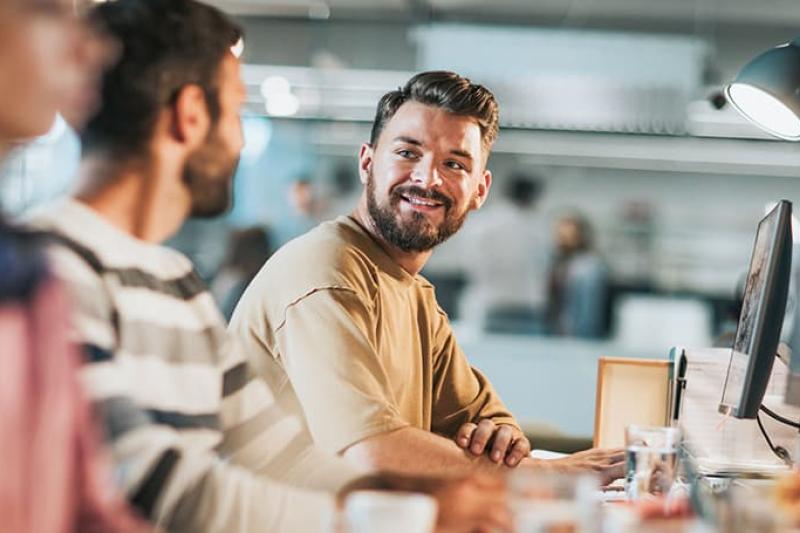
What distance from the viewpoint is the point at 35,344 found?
111 cm

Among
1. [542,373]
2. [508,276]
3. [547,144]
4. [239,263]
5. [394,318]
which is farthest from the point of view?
[547,144]

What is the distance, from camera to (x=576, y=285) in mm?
7145

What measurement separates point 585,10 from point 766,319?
181 inches

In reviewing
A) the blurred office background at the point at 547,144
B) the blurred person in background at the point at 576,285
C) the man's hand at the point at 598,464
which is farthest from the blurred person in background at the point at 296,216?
the man's hand at the point at 598,464

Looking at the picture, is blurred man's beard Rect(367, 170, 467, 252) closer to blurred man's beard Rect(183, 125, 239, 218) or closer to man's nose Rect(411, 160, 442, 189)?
man's nose Rect(411, 160, 442, 189)

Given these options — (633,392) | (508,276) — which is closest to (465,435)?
(633,392)

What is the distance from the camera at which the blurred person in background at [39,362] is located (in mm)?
1076

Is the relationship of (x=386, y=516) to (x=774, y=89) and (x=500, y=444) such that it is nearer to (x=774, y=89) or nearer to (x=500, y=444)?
(x=500, y=444)

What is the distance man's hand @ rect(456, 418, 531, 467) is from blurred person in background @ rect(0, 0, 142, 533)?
48.8 inches

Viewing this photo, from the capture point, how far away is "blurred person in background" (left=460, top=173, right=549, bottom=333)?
6.66m

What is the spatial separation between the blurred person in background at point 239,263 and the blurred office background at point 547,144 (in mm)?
844

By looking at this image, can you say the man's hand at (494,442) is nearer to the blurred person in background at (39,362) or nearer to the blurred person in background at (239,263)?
the blurred person in background at (239,263)

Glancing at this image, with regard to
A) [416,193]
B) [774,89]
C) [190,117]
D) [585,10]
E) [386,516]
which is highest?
[585,10]

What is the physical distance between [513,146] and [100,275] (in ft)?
20.3
